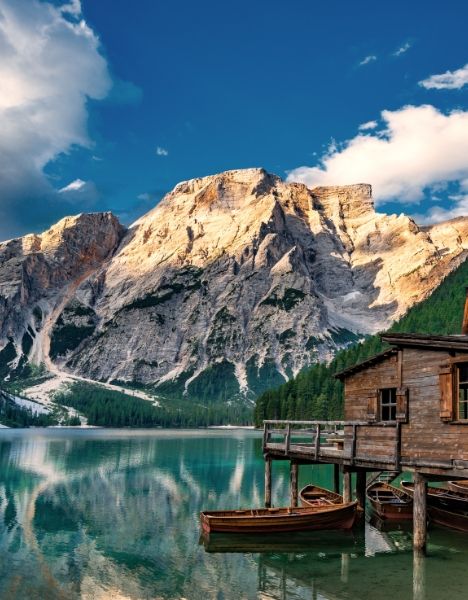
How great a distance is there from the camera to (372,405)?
35.7 m

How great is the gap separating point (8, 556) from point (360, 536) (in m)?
19.6

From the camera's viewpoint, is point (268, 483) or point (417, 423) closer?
point (417, 423)

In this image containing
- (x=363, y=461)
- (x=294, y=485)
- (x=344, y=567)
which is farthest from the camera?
(x=294, y=485)

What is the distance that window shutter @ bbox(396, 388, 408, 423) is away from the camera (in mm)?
31848

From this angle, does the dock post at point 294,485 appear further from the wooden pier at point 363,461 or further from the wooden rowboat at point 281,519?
the wooden rowboat at point 281,519

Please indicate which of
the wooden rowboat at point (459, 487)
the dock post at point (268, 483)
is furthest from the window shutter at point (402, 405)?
the dock post at point (268, 483)

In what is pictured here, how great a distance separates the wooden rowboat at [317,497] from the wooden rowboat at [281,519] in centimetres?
360

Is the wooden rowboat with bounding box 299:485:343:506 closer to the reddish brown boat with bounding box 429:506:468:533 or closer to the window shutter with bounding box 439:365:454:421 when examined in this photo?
the reddish brown boat with bounding box 429:506:468:533

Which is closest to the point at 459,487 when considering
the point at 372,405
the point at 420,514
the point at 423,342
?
the point at 420,514

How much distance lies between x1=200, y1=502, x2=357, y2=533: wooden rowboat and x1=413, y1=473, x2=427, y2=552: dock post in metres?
5.56

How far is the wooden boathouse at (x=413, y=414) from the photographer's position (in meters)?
28.9

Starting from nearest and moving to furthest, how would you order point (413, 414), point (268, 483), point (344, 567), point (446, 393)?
point (446, 393) < point (344, 567) < point (413, 414) < point (268, 483)

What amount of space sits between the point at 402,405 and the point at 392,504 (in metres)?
10.7

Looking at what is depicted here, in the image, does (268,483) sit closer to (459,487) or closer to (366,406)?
(366,406)
